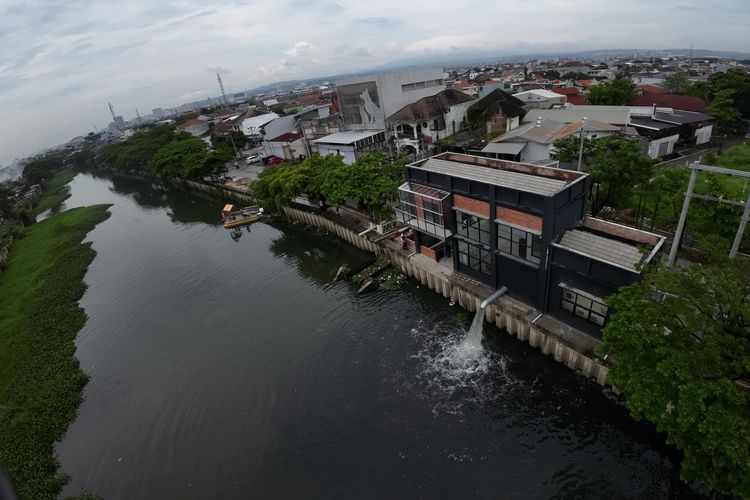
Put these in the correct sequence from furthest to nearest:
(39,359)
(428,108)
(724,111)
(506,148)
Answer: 1. (428,108)
2. (724,111)
3. (506,148)
4. (39,359)

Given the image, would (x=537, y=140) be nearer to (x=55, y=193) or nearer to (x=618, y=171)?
(x=618, y=171)

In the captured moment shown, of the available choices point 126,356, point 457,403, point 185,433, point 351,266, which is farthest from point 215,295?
point 457,403

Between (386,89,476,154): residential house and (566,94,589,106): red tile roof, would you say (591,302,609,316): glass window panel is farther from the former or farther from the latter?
(566,94,589,106): red tile roof

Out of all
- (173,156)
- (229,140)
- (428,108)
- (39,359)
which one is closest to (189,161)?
(173,156)

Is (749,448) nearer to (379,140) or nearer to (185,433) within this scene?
(185,433)

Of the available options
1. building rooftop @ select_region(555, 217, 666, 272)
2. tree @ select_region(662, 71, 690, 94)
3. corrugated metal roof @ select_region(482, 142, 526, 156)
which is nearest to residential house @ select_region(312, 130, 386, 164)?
corrugated metal roof @ select_region(482, 142, 526, 156)

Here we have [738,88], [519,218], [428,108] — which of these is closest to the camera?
[519,218]

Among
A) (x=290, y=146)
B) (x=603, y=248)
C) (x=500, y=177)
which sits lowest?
(x=290, y=146)
